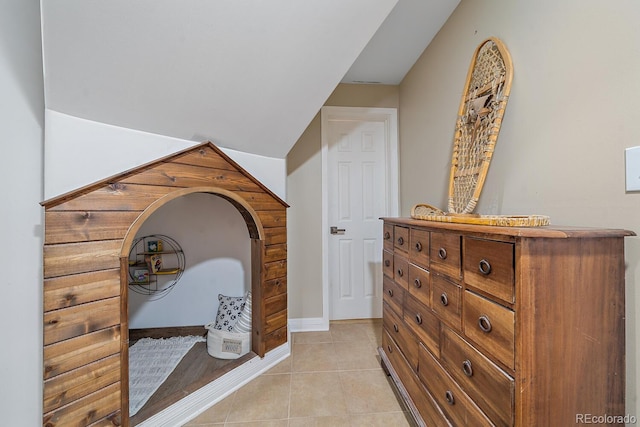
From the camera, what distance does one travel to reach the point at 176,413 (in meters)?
1.38

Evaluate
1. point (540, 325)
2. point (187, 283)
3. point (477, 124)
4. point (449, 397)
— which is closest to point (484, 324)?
point (540, 325)

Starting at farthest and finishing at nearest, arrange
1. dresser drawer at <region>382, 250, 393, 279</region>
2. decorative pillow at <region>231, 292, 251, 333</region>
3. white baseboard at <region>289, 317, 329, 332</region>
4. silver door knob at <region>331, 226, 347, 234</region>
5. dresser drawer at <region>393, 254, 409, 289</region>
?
silver door knob at <region>331, 226, 347, 234</region>
white baseboard at <region>289, 317, 329, 332</region>
decorative pillow at <region>231, 292, 251, 333</region>
dresser drawer at <region>382, 250, 393, 279</region>
dresser drawer at <region>393, 254, 409, 289</region>

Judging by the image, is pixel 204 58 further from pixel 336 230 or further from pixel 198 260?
pixel 336 230

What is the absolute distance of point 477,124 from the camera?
1.42 m

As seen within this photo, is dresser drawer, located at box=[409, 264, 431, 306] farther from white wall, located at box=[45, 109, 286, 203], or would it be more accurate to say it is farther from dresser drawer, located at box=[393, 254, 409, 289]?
white wall, located at box=[45, 109, 286, 203]

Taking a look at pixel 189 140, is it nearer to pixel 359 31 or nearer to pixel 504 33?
pixel 359 31

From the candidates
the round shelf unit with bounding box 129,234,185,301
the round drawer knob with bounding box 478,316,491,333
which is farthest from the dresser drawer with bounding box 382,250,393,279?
the round shelf unit with bounding box 129,234,185,301

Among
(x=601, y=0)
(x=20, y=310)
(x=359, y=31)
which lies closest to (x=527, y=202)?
(x=601, y=0)

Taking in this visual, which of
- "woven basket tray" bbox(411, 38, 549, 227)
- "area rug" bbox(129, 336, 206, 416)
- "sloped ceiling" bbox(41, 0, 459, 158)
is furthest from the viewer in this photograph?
"area rug" bbox(129, 336, 206, 416)

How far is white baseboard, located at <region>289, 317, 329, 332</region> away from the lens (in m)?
2.49

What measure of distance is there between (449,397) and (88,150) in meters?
1.83

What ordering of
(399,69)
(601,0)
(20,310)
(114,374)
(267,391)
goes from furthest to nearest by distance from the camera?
(399,69)
(267,391)
(114,374)
(20,310)
(601,0)

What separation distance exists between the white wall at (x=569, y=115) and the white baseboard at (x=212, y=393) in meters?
1.78

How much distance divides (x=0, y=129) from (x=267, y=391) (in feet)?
5.97
